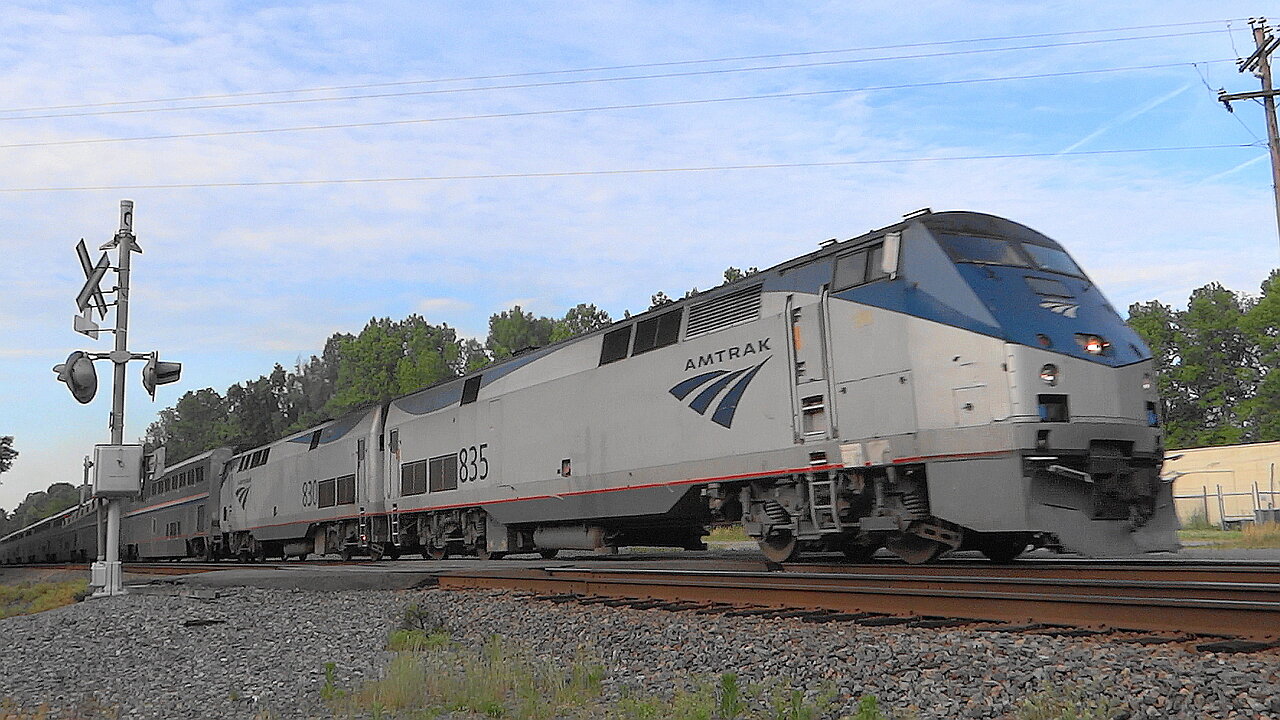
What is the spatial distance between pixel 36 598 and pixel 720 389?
611 inches

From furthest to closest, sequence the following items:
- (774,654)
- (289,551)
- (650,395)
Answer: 1. (289,551)
2. (650,395)
3. (774,654)

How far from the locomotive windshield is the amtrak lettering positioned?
2597 mm

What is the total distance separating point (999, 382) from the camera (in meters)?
9.84

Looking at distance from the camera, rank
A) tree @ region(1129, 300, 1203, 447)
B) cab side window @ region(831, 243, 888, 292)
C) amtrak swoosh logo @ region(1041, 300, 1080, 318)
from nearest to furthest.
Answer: amtrak swoosh logo @ region(1041, 300, 1080, 318)
cab side window @ region(831, 243, 888, 292)
tree @ region(1129, 300, 1203, 447)

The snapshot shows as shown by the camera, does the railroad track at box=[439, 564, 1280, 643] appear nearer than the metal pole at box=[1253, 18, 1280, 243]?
Yes

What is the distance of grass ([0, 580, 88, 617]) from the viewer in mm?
17125

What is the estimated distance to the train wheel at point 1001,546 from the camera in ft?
38.0

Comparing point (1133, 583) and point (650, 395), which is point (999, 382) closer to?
point (1133, 583)

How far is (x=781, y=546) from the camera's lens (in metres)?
12.5

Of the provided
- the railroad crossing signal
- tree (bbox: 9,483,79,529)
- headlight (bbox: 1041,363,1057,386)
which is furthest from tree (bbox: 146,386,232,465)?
headlight (bbox: 1041,363,1057,386)

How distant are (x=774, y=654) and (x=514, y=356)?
1239cm

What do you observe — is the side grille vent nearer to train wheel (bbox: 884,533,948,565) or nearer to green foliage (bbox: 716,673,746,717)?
train wheel (bbox: 884,533,948,565)

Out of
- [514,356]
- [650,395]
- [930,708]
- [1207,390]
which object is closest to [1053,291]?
[650,395]

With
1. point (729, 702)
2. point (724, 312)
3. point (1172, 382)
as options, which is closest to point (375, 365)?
point (1172, 382)
